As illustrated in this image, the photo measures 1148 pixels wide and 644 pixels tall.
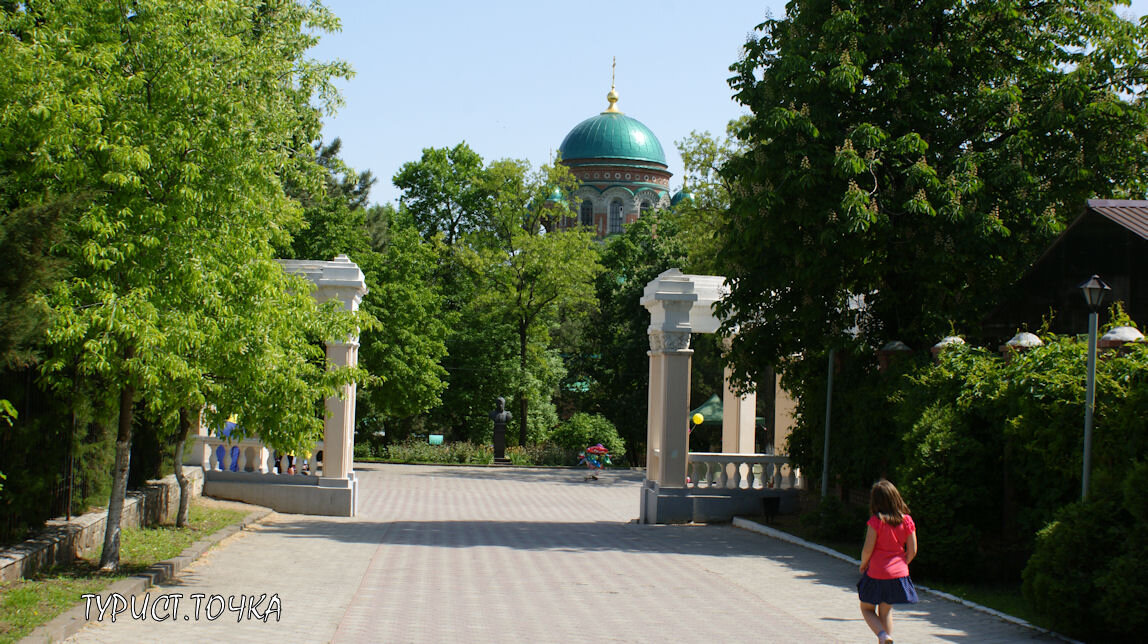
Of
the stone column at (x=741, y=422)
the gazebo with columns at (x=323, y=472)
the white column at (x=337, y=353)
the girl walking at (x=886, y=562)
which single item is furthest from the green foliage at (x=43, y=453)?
the stone column at (x=741, y=422)

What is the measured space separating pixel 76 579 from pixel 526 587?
14.9 ft

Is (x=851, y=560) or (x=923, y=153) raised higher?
(x=923, y=153)

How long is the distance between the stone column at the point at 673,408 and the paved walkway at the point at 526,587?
3.85ft

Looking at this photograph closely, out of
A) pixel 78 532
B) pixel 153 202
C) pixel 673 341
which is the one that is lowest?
pixel 78 532

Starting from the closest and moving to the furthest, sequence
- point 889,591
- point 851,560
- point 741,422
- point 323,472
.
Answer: point 889,591 < point 851,560 < point 323,472 < point 741,422

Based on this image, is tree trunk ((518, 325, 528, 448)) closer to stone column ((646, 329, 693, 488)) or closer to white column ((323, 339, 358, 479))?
stone column ((646, 329, 693, 488))

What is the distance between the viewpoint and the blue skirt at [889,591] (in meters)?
8.42

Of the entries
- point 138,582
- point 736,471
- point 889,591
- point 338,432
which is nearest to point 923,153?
point 736,471

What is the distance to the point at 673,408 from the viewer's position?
66.5 ft

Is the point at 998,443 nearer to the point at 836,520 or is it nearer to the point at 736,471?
the point at 836,520

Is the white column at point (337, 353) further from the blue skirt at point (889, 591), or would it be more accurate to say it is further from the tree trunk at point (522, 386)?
the tree trunk at point (522, 386)

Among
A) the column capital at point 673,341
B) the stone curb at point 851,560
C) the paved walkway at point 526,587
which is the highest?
the column capital at point 673,341

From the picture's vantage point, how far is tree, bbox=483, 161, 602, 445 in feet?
137

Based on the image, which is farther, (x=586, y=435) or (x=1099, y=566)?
(x=586, y=435)
